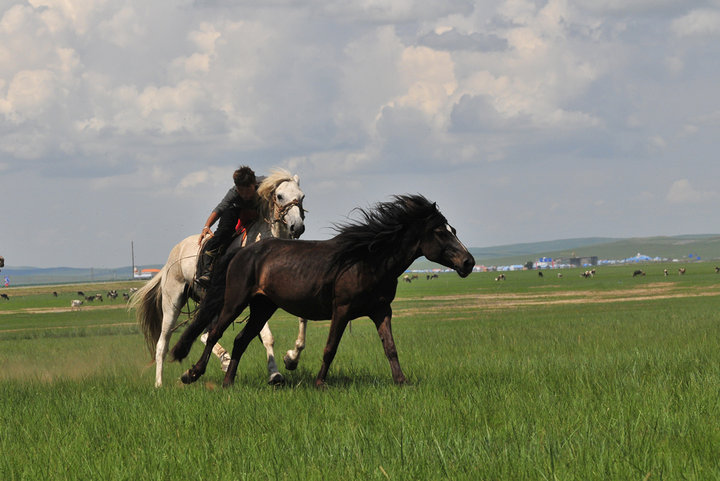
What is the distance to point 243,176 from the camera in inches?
432

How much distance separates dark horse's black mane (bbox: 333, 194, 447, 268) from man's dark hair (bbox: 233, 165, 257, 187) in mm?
1876

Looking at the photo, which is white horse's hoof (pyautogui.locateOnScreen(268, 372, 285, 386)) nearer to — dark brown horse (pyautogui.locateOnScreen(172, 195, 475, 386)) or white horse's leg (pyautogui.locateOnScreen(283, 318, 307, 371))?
dark brown horse (pyautogui.locateOnScreen(172, 195, 475, 386))

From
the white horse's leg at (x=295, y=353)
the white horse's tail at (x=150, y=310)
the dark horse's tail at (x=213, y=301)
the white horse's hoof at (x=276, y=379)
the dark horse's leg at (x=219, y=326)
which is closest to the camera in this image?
the dark horse's leg at (x=219, y=326)

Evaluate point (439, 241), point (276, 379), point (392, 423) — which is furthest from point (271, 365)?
point (392, 423)

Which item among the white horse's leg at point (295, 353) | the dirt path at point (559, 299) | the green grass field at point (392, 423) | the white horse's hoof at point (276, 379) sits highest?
the white horse's leg at point (295, 353)

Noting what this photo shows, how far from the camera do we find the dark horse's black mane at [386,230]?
956 centimetres

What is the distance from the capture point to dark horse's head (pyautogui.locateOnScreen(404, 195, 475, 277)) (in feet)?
30.6

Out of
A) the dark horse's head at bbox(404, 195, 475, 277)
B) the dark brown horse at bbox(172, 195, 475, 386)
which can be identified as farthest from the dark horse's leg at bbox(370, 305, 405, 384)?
the dark horse's head at bbox(404, 195, 475, 277)

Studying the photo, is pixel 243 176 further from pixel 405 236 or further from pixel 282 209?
pixel 405 236

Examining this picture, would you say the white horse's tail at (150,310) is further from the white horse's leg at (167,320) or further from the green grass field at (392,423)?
the green grass field at (392,423)

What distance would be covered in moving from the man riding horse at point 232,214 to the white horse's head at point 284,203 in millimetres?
182

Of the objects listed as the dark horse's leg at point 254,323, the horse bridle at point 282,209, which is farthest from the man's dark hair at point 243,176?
the dark horse's leg at point 254,323

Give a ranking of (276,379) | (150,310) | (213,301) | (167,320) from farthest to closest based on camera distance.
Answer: (150,310), (167,320), (213,301), (276,379)

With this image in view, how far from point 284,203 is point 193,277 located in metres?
2.33
